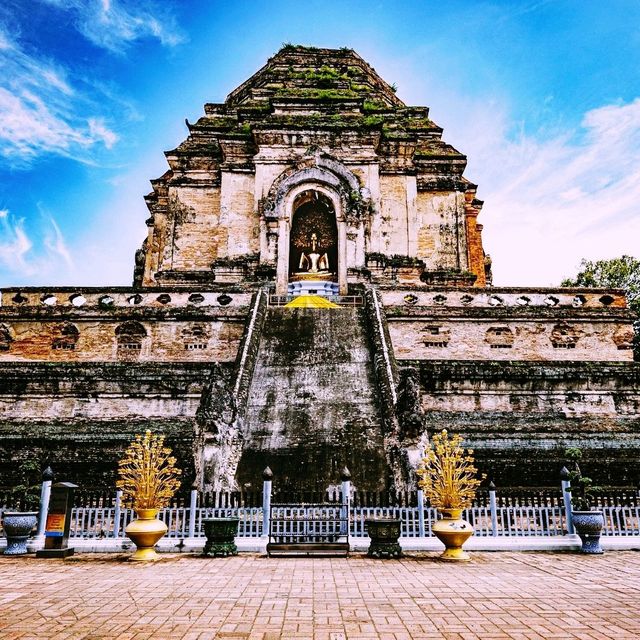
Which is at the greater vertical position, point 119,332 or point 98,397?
point 119,332

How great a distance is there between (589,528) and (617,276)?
2768cm

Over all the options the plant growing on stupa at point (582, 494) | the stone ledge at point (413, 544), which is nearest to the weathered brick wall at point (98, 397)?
the stone ledge at point (413, 544)

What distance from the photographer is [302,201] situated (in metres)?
25.8

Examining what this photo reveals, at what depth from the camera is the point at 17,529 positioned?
10273 millimetres

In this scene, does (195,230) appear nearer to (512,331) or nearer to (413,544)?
(512,331)

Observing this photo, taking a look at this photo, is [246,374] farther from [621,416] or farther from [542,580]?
[621,416]

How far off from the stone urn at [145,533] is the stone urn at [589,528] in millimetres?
7242

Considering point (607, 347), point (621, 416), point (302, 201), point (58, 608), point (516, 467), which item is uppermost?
point (302, 201)

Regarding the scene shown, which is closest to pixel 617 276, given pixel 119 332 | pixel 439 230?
pixel 439 230

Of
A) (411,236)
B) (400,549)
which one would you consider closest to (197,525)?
(400,549)

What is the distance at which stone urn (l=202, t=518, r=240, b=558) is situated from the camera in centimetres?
989

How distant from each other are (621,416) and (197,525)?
12771 millimetres

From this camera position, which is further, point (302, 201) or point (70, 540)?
point (302, 201)

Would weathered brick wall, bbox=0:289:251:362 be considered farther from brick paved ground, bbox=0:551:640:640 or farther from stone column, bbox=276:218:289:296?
brick paved ground, bbox=0:551:640:640
